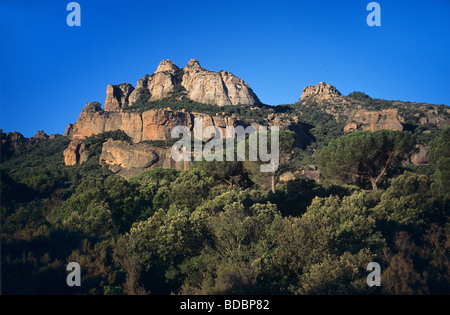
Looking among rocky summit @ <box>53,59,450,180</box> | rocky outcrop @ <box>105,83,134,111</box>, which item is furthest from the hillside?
rocky outcrop @ <box>105,83,134,111</box>

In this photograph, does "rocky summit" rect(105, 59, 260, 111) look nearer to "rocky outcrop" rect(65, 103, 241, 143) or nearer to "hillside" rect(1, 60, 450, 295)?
"rocky outcrop" rect(65, 103, 241, 143)

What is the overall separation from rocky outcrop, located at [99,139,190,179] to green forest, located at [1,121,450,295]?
27938mm

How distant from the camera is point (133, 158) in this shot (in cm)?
5484

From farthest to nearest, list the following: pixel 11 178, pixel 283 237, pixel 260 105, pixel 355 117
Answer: pixel 260 105, pixel 355 117, pixel 11 178, pixel 283 237

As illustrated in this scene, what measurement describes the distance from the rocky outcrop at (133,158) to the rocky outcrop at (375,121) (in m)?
34.9

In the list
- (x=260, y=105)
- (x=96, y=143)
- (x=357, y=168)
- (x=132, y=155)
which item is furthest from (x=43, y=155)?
(x=357, y=168)

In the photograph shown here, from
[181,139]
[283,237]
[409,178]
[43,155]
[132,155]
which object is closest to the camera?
[283,237]

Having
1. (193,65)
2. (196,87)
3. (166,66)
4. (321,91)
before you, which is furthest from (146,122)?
(321,91)

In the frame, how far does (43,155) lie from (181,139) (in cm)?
2692

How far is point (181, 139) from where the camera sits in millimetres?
60781

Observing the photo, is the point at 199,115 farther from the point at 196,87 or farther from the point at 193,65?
the point at 193,65

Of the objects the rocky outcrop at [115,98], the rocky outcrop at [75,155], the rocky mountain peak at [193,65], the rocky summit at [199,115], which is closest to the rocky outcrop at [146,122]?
the rocky summit at [199,115]

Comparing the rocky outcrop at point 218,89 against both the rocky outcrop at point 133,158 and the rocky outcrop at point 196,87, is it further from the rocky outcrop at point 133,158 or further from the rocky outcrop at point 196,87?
the rocky outcrop at point 133,158

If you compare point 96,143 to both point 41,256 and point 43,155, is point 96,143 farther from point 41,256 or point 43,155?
point 41,256
